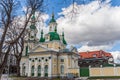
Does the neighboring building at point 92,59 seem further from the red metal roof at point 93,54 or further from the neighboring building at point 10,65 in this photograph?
the neighboring building at point 10,65

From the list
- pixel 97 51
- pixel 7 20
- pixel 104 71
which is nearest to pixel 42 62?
pixel 104 71

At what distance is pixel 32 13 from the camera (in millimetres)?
14695

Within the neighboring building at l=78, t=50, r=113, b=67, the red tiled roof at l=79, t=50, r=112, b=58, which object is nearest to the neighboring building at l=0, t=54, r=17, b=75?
the neighboring building at l=78, t=50, r=113, b=67

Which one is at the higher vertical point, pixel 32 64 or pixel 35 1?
pixel 35 1

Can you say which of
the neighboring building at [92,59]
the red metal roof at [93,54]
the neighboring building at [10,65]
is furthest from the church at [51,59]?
the red metal roof at [93,54]

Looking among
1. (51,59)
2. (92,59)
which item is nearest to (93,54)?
(92,59)

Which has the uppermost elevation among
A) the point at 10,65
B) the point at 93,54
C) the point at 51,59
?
the point at 93,54

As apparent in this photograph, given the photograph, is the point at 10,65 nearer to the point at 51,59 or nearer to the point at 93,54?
the point at 51,59

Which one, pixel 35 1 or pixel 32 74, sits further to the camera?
pixel 32 74

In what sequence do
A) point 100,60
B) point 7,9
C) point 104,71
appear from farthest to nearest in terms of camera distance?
point 100,60 < point 104,71 < point 7,9

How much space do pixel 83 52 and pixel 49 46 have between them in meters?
22.7

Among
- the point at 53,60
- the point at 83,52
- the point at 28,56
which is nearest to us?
the point at 53,60

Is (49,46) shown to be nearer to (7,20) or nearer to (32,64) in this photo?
(32,64)

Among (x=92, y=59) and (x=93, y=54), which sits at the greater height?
(x=93, y=54)
